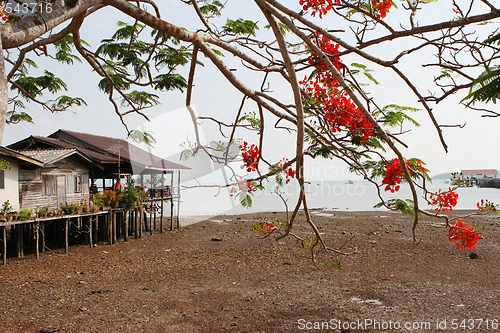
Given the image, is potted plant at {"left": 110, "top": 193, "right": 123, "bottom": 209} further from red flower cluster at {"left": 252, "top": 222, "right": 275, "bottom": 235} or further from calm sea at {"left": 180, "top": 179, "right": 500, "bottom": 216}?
red flower cluster at {"left": 252, "top": 222, "right": 275, "bottom": 235}

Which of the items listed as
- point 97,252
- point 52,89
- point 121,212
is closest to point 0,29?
point 52,89

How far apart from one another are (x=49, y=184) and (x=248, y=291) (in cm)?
1073

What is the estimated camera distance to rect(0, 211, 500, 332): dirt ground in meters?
7.04

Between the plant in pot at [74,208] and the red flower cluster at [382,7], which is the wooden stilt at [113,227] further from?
the red flower cluster at [382,7]

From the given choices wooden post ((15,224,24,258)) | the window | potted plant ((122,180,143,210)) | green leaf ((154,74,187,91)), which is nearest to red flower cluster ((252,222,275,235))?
green leaf ((154,74,187,91))

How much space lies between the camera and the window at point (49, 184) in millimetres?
15323

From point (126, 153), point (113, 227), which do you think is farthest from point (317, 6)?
point (126, 153)

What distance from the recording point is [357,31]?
3.81 meters

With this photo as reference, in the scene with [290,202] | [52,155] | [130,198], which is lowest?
[290,202]

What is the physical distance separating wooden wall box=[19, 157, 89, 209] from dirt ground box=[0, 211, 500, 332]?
220 centimetres

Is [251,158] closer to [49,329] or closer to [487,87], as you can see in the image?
[487,87]

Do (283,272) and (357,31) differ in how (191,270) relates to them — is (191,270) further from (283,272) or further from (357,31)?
(357,31)

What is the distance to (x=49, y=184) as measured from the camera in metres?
15.5

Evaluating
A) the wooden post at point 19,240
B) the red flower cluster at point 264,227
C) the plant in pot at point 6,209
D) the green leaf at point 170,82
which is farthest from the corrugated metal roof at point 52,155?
the red flower cluster at point 264,227
